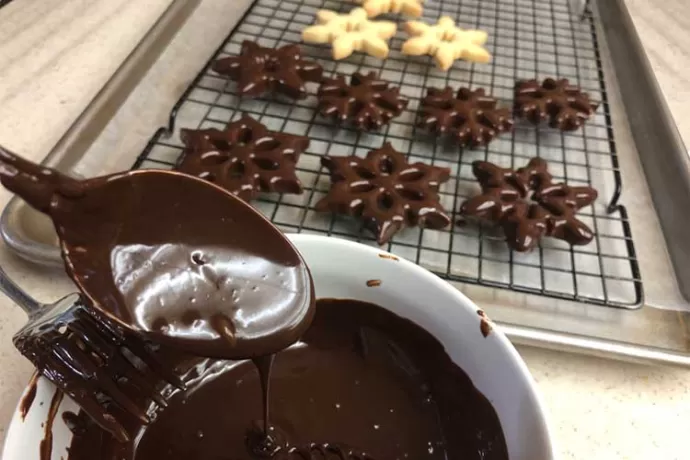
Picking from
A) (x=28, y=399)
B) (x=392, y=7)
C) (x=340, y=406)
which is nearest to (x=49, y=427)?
(x=28, y=399)

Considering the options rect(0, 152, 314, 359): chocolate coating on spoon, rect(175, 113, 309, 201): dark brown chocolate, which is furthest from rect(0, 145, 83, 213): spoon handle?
rect(175, 113, 309, 201): dark brown chocolate

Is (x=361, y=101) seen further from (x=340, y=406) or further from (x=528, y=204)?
(x=340, y=406)

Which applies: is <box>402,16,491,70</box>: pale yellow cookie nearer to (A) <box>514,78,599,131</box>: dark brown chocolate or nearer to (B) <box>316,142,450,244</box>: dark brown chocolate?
(A) <box>514,78,599,131</box>: dark brown chocolate

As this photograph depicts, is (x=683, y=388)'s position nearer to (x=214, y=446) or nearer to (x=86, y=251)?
(x=214, y=446)

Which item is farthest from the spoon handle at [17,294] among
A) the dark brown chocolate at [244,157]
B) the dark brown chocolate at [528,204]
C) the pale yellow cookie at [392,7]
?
the pale yellow cookie at [392,7]

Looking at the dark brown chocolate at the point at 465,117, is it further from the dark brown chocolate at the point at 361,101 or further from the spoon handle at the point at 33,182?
the spoon handle at the point at 33,182

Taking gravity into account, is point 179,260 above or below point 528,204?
above
